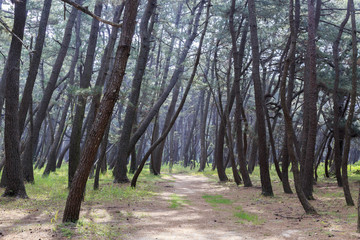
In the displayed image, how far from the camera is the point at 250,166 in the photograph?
72.6ft

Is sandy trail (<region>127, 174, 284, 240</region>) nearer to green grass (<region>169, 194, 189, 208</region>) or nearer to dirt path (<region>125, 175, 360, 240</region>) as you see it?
dirt path (<region>125, 175, 360, 240</region>)

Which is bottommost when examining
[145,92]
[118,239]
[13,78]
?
[118,239]

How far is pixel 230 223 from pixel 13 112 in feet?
19.4

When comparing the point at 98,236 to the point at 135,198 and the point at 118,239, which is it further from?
the point at 135,198

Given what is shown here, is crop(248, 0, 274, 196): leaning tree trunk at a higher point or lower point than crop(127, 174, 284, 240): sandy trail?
higher

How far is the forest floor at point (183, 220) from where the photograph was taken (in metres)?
5.67

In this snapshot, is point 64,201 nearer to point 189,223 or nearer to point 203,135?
point 189,223

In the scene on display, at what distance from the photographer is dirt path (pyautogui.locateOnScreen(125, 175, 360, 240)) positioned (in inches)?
232

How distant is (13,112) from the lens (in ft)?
28.9

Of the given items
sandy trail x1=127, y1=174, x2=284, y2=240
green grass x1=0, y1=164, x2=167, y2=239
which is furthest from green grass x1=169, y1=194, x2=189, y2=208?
green grass x1=0, y1=164, x2=167, y2=239

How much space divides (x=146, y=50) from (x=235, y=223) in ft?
28.9

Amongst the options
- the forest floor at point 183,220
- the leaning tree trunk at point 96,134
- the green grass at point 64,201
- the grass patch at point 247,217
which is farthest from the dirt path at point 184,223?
the leaning tree trunk at point 96,134

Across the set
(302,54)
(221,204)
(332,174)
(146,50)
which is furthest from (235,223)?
(332,174)

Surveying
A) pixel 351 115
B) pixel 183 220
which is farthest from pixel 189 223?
pixel 351 115
